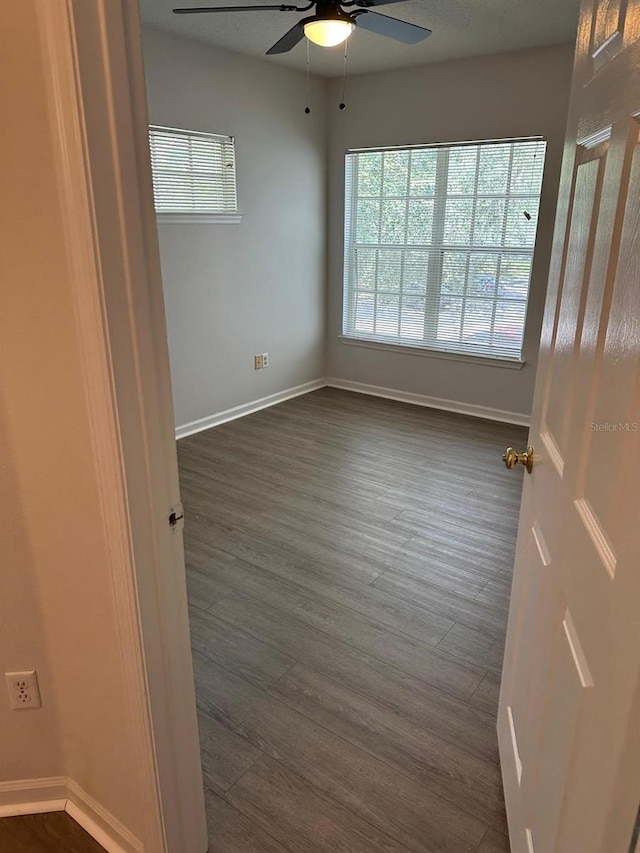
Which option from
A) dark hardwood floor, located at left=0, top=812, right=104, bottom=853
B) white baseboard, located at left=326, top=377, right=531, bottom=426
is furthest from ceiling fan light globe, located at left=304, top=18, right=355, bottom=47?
dark hardwood floor, located at left=0, top=812, right=104, bottom=853

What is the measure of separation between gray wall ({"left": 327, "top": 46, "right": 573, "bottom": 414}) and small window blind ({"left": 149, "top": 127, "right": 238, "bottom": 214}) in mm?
1180

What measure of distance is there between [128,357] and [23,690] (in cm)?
98

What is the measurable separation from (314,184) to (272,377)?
1.64 m

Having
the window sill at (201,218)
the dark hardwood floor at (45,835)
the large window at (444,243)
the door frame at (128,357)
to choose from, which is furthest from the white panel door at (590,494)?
the large window at (444,243)

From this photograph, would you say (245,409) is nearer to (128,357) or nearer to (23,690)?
(23,690)

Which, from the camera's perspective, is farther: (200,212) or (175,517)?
(200,212)

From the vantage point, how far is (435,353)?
482cm

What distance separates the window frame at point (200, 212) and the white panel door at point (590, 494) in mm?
3054

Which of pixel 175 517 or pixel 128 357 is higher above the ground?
pixel 128 357

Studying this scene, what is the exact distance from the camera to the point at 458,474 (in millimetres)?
3658

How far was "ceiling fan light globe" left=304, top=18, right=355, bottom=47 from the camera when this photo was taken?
8.29 ft

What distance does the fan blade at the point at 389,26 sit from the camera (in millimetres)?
2732

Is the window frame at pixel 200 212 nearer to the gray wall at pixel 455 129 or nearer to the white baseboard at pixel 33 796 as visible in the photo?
the gray wall at pixel 455 129

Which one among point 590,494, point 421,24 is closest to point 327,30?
point 421,24
